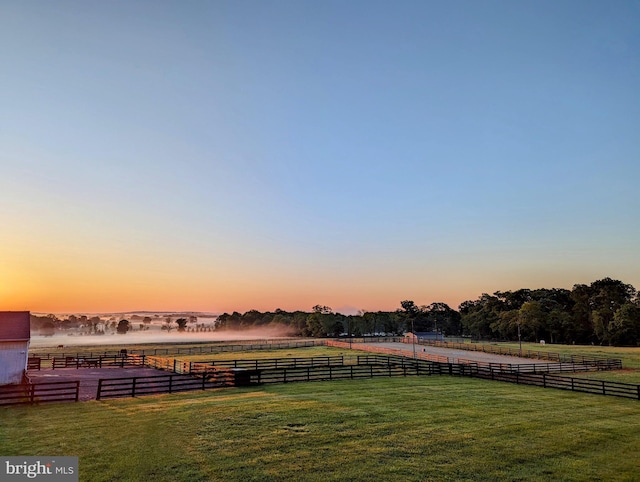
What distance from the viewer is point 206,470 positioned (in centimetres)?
1131

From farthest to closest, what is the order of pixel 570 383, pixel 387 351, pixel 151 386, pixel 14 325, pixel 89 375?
pixel 387 351 < pixel 89 375 < pixel 570 383 < pixel 14 325 < pixel 151 386

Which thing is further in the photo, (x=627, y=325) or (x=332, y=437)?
(x=627, y=325)

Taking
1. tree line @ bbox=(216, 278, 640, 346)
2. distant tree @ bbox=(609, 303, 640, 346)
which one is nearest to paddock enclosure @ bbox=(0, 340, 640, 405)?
tree line @ bbox=(216, 278, 640, 346)

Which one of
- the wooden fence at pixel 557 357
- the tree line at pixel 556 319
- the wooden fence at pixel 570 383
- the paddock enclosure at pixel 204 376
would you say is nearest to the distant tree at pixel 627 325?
the tree line at pixel 556 319

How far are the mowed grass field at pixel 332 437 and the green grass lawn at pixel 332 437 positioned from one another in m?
0.04

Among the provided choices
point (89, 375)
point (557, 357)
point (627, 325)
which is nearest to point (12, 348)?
point (89, 375)

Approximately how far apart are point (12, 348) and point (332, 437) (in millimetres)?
22811

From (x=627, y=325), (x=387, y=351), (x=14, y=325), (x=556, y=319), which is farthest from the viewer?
(x=556, y=319)

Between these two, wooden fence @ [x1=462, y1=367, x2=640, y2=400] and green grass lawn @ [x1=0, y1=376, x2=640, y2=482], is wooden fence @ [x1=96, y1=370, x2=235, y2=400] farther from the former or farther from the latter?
wooden fence @ [x1=462, y1=367, x2=640, y2=400]

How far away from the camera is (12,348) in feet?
86.1

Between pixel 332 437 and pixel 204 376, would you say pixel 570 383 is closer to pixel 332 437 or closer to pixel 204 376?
pixel 332 437

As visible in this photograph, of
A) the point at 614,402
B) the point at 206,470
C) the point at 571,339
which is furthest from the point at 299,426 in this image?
the point at 571,339

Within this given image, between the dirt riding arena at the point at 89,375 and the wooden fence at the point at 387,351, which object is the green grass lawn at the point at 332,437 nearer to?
the dirt riding arena at the point at 89,375

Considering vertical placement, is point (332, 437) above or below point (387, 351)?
above
